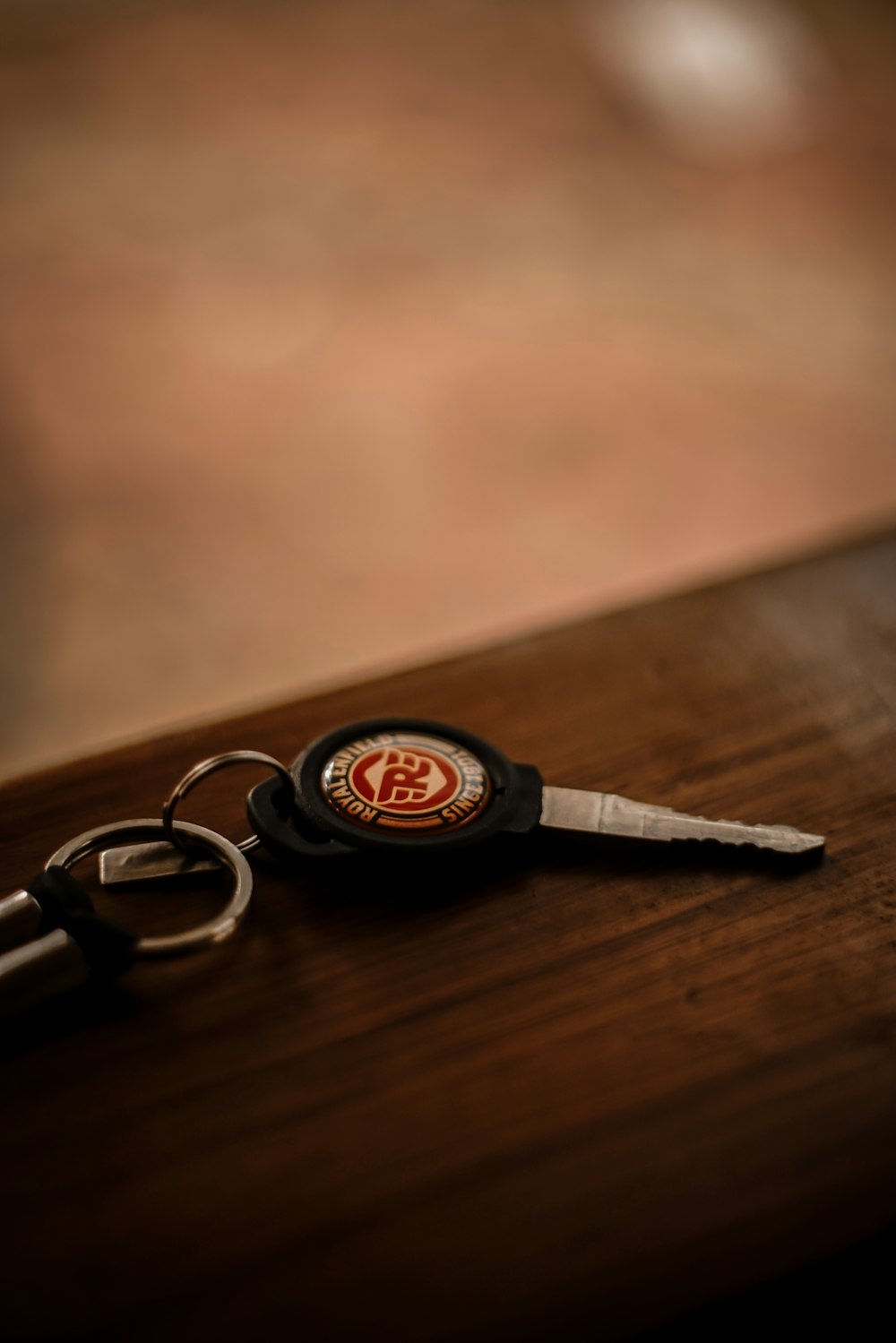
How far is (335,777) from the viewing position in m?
0.60

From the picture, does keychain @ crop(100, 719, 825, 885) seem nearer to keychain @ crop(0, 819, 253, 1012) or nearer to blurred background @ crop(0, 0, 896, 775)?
keychain @ crop(0, 819, 253, 1012)

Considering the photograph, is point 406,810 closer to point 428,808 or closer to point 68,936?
point 428,808

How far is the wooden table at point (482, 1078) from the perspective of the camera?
43cm

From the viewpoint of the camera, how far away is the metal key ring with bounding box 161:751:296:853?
555 mm

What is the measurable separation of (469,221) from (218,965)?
2879 millimetres

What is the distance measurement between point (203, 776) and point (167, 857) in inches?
1.8

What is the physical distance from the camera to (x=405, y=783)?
0.60m

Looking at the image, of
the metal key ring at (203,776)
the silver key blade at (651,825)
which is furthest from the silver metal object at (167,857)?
the silver key blade at (651,825)

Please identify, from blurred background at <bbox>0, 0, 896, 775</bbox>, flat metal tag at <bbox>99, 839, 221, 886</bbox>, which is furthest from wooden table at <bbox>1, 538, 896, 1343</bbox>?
blurred background at <bbox>0, 0, 896, 775</bbox>

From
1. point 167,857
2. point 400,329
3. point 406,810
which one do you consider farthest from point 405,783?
point 400,329

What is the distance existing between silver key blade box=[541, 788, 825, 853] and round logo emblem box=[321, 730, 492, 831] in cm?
4

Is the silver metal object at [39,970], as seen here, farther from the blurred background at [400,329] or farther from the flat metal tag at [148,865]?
the blurred background at [400,329]

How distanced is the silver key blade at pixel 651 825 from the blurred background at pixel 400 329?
208 mm

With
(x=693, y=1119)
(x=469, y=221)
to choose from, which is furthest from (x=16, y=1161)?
(x=469, y=221)
